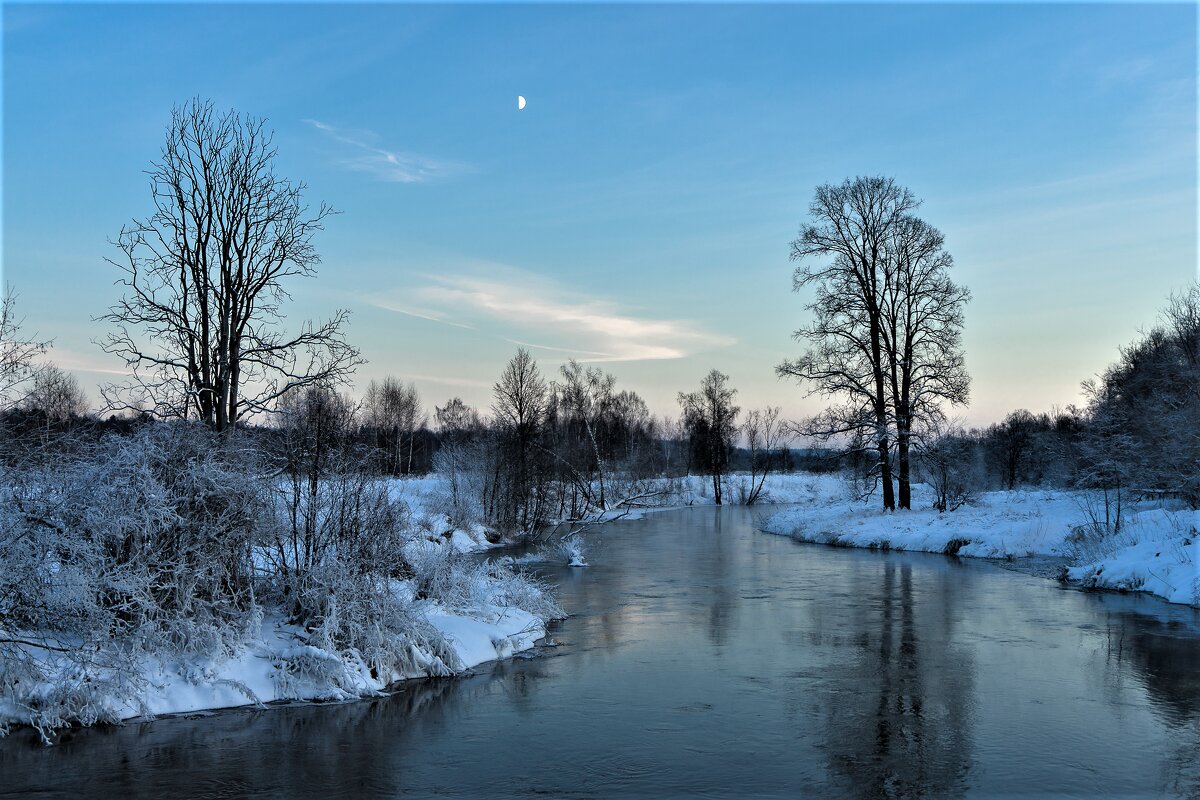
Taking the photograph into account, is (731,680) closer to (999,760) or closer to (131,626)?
(999,760)

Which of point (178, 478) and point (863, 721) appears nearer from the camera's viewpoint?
point (863, 721)

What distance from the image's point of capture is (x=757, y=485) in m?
65.9

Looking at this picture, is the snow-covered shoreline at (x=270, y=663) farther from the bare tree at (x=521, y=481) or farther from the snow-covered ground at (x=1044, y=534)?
the bare tree at (x=521, y=481)

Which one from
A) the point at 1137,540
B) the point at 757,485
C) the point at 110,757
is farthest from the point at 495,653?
the point at 757,485

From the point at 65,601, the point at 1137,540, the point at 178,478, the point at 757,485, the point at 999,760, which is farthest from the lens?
the point at 757,485

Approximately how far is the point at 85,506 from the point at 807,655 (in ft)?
30.8

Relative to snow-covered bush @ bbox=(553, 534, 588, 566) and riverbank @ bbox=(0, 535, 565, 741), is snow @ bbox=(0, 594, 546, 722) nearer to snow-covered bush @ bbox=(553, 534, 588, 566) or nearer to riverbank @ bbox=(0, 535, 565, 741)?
riverbank @ bbox=(0, 535, 565, 741)

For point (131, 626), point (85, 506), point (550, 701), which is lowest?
point (550, 701)

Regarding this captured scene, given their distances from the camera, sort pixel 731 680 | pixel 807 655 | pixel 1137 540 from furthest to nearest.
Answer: pixel 1137 540
pixel 807 655
pixel 731 680

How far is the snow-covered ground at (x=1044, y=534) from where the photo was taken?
17.7 m

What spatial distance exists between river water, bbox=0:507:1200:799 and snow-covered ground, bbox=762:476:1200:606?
219cm

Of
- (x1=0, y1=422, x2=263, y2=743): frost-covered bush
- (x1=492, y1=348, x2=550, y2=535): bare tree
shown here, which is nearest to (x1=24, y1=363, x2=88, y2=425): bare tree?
(x1=0, y1=422, x2=263, y2=743): frost-covered bush

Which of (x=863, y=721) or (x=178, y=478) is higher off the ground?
(x=178, y=478)

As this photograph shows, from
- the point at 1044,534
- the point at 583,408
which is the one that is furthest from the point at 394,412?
the point at 1044,534
